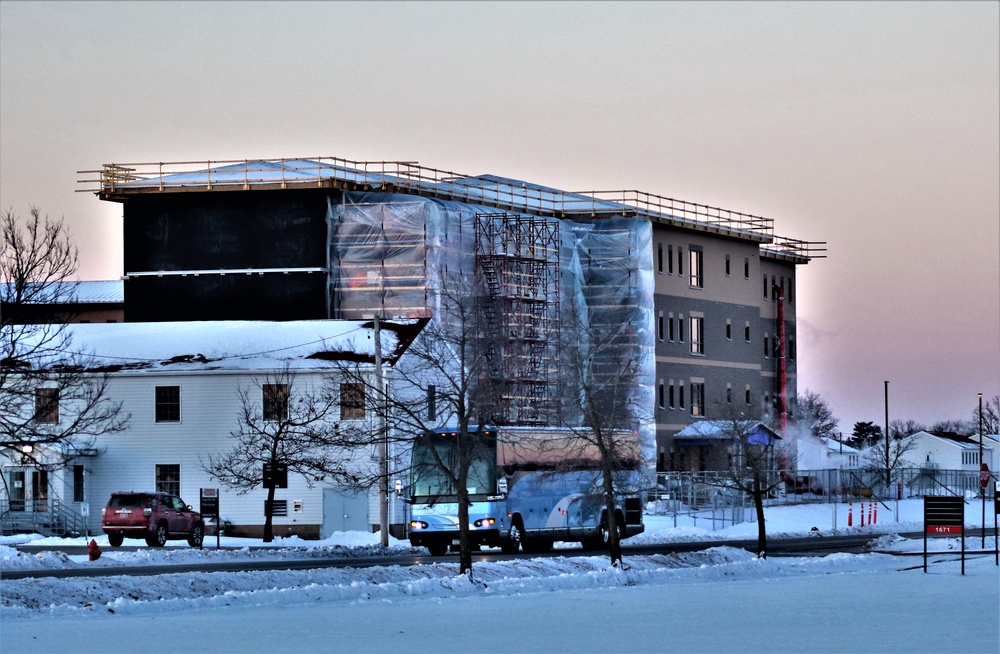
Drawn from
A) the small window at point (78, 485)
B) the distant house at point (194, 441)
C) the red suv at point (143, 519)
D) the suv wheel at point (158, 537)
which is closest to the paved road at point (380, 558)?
the red suv at point (143, 519)

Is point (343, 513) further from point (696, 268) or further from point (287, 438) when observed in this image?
point (696, 268)

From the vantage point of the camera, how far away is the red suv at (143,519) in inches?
2068

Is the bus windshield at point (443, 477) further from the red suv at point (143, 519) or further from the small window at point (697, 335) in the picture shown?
the small window at point (697, 335)

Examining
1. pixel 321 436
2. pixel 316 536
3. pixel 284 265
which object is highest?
pixel 284 265

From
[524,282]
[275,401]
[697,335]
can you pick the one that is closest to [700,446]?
[697,335]

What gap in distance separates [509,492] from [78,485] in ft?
72.0

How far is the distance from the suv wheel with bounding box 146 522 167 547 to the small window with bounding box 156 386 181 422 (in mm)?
11246

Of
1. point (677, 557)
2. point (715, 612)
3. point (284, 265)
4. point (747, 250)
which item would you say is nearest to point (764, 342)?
point (747, 250)

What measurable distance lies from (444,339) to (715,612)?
1246 centimetres

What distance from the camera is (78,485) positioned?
210 ft

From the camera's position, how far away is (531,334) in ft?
257

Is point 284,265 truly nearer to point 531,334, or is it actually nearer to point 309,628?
point 531,334

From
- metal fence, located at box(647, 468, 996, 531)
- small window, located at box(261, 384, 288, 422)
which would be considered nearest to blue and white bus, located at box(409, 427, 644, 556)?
small window, located at box(261, 384, 288, 422)

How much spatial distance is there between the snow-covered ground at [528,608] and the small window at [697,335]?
55.0 m
